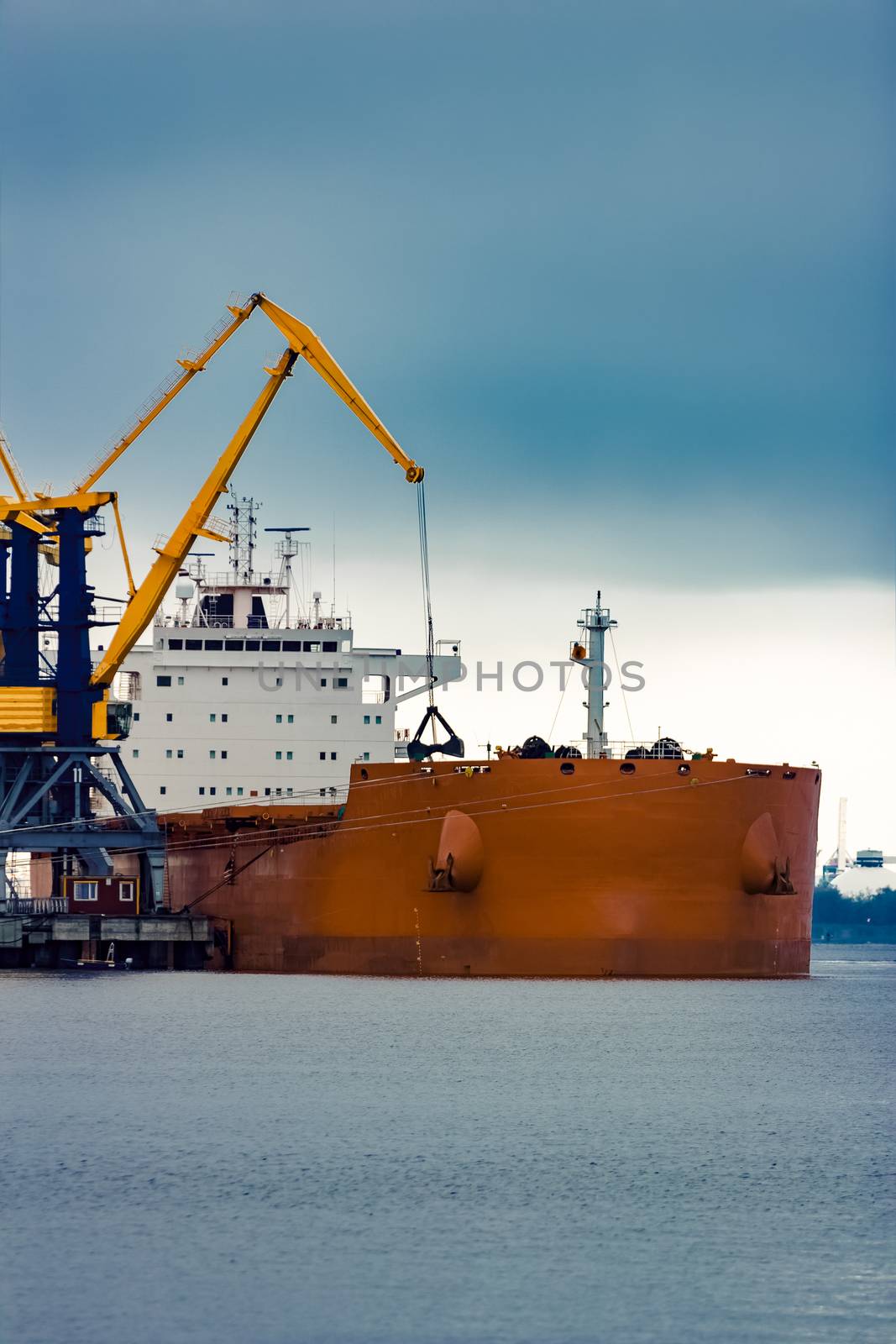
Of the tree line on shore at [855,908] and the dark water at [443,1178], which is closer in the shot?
the dark water at [443,1178]

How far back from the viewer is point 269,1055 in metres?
25.4

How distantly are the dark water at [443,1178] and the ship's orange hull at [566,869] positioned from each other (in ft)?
4.68

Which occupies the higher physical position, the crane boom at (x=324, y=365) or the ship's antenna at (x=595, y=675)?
Result: the crane boom at (x=324, y=365)

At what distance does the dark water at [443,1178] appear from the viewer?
524 inches

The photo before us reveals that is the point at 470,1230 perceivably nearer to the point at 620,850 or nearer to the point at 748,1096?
the point at 748,1096

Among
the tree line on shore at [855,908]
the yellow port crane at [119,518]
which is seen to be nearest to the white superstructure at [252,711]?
the yellow port crane at [119,518]

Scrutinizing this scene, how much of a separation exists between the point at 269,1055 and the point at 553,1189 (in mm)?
9034

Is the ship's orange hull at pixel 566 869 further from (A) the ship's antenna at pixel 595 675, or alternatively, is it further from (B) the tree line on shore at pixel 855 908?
(B) the tree line on shore at pixel 855 908

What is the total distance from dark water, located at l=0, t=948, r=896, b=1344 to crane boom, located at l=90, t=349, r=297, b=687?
407 inches

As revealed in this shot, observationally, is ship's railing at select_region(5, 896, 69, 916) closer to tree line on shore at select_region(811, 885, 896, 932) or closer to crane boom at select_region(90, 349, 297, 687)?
crane boom at select_region(90, 349, 297, 687)

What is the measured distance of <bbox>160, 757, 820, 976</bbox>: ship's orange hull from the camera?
3067cm

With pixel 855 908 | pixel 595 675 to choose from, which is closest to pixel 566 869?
pixel 595 675

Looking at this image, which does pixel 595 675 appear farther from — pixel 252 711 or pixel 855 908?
pixel 855 908

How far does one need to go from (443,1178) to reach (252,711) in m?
24.7
